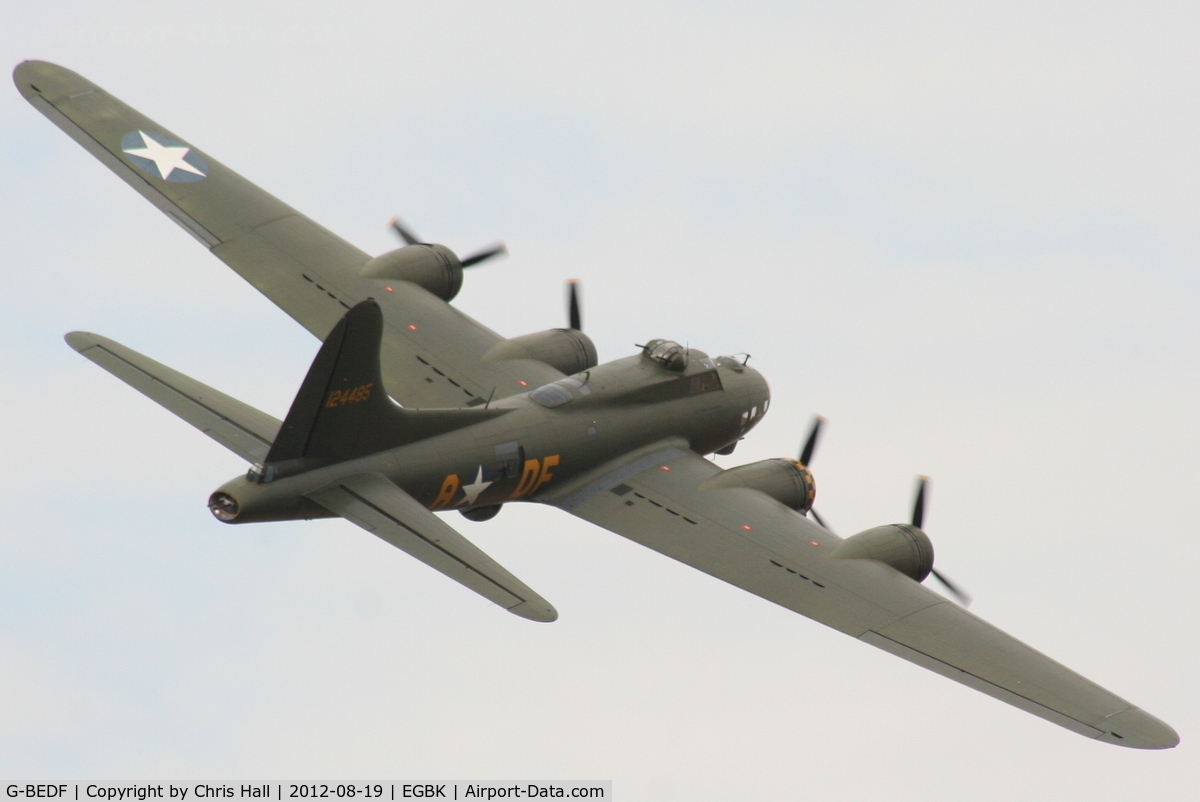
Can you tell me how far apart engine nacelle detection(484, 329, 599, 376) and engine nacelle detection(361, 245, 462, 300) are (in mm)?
2931

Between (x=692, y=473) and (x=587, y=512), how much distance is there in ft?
9.22

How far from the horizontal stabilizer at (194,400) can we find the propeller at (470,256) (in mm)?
12071

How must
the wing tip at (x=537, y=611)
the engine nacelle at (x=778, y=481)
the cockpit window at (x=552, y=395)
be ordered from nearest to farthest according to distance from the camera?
the wing tip at (x=537, y=611) < the cockpit window at (x=552, y=395) < the engine nacelle at (x=778, y=481)

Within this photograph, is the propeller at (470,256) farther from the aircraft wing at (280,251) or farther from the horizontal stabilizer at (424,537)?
the horizontal stabilizer at (424,537)

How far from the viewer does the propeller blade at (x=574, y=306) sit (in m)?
46.7

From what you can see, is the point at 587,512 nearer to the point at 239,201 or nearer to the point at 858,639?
the point at 858,639

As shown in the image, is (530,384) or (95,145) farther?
(95,145)

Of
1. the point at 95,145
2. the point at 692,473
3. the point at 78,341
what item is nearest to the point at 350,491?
the point at 78,341

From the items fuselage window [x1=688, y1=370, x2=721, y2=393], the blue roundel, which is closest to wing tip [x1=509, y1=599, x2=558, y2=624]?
fuselage window [x1=688, y1=370, x2=721, y2=393]

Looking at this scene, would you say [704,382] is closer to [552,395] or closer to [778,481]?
[778,481]

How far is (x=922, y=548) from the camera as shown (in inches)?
1613

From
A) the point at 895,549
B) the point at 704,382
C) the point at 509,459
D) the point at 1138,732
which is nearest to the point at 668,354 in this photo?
the point at 704,382

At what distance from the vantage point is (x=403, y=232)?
49.0m

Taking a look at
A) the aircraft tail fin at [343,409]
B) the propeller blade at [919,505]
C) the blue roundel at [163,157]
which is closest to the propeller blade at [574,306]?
the aircraft tail fin at [343,409]
